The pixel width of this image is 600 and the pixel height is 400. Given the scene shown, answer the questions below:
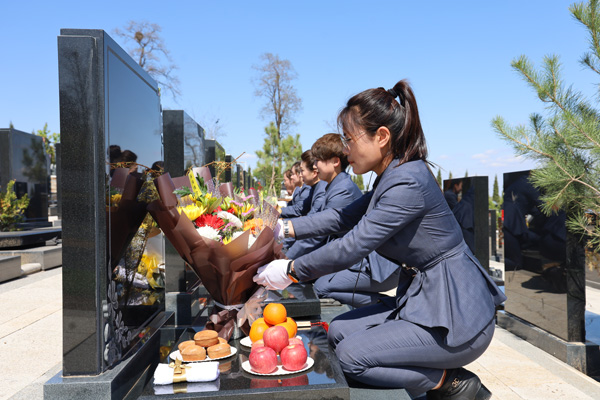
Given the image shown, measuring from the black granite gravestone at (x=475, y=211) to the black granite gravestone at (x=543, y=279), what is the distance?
0.93 metres

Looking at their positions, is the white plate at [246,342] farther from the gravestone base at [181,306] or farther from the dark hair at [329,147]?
the dark hair at [329,147]

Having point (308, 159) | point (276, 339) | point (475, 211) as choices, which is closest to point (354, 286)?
point (276, 339)

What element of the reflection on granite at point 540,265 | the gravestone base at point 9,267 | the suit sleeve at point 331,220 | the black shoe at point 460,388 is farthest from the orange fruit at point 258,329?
the gravestone base at point 9,267

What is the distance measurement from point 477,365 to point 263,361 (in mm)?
2427

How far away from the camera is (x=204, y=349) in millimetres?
2277

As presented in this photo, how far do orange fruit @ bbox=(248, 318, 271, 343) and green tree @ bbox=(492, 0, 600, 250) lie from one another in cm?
301

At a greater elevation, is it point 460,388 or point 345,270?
point 345,270

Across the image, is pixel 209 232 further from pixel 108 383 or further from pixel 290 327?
pixel 108 383

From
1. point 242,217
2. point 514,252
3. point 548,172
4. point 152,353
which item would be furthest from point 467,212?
point 152,353

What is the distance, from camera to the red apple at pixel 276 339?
87.9 inches

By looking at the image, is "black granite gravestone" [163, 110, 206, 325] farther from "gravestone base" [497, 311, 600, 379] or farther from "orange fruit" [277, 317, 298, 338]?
"gravestone base" [497, 311, 600, 379]

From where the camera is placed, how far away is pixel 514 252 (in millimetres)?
5328

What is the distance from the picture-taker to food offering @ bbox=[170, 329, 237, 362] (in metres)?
2.22

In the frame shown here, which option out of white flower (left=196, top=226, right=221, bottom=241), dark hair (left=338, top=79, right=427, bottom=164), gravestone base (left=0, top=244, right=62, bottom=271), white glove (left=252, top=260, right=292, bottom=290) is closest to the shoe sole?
white glove (left=252, top=260, right=292, bottom=290)
